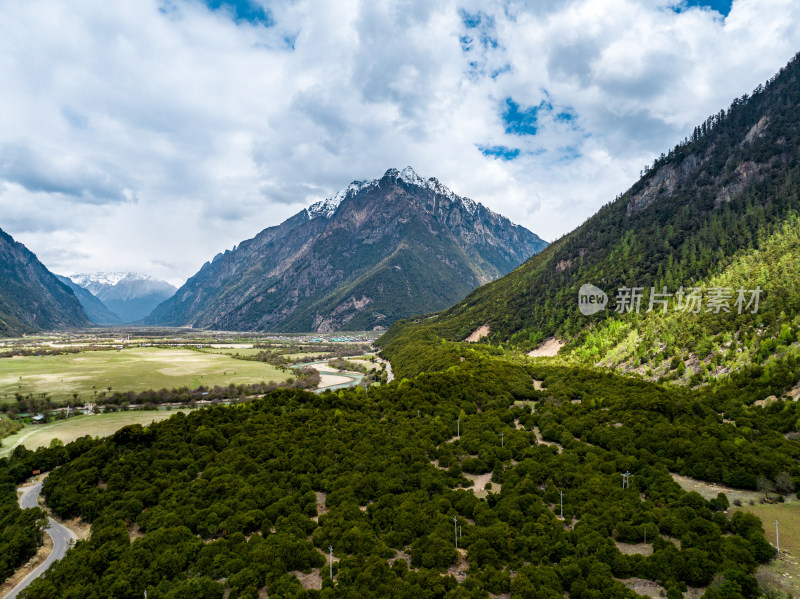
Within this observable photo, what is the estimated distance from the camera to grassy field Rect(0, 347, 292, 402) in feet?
374

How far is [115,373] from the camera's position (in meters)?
134

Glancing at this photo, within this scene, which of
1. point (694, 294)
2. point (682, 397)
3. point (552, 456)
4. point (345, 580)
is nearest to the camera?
point (345, 580)

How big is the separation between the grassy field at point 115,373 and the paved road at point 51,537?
A: 2512 inches

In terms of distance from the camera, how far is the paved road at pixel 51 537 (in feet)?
118

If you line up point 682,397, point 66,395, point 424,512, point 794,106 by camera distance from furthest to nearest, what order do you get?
1. point 794,106
2. point 66,395
3. point 682,397
4. point 424,512

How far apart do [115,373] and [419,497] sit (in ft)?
437

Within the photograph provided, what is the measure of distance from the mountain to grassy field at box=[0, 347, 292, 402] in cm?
6074

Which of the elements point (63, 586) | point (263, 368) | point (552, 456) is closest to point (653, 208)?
point (552, 456)

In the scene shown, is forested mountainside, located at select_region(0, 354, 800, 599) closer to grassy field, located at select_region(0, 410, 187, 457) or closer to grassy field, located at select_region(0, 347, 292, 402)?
grassy field, located at select_region(0, 410, 187, 457)

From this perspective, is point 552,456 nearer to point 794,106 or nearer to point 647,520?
point 647,520

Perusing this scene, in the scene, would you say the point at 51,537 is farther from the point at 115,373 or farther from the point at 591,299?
the point at 591,299

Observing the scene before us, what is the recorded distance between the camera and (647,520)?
115 feet

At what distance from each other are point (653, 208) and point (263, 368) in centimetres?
16246

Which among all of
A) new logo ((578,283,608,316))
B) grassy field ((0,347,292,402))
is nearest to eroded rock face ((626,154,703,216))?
new logo ((578,283,608,316))
